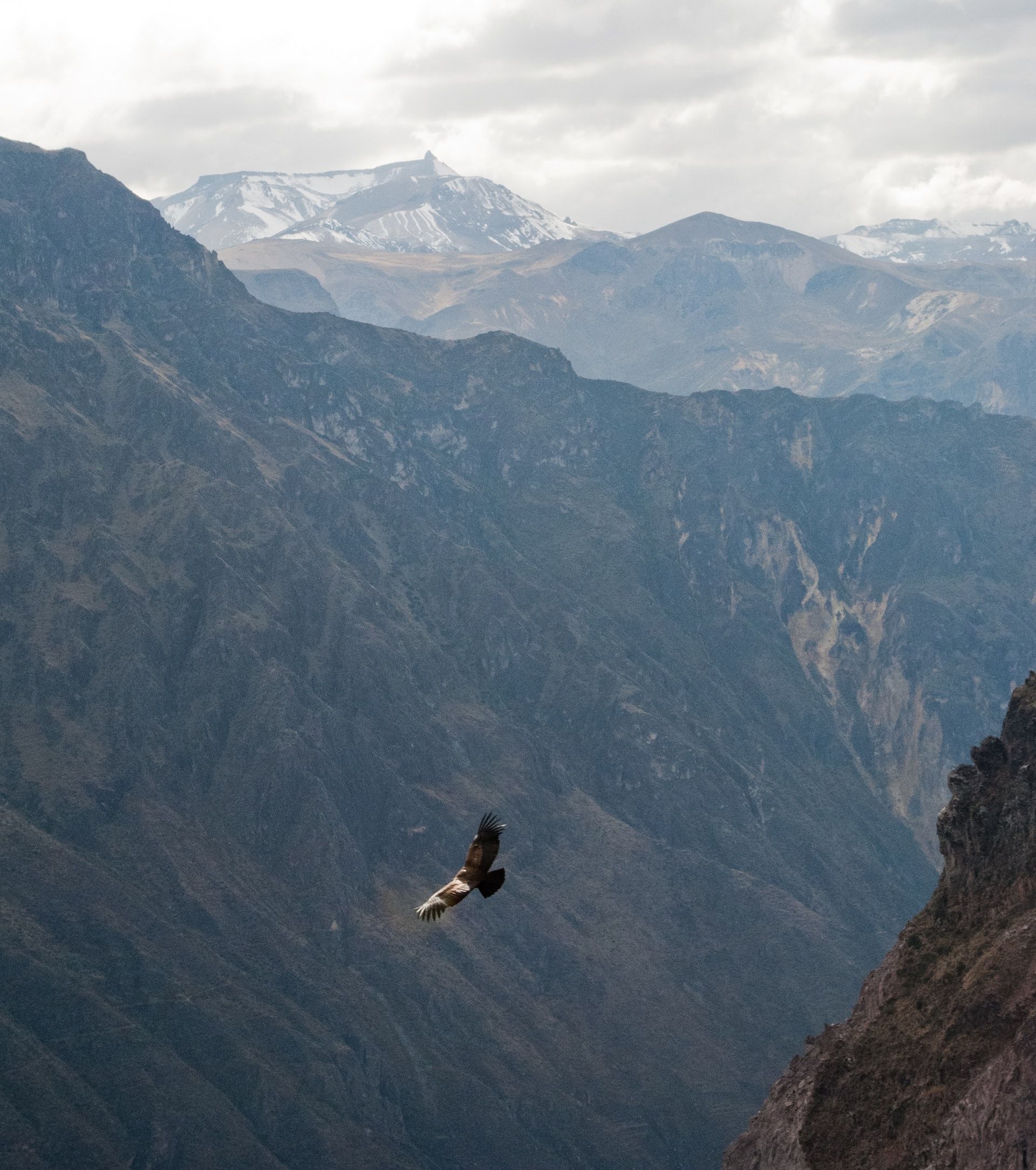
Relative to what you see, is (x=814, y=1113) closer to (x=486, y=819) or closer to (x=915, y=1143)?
(x=915, y=1143)

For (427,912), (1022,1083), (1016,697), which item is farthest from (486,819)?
(1016,697)

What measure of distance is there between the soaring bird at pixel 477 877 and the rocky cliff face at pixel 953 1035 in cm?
6159

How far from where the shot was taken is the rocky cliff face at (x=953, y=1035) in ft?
382

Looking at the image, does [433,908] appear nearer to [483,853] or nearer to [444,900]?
[444,900]

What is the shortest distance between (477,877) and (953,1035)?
242 feet

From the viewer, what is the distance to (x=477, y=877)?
217ft

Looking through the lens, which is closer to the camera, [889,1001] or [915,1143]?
[915,1143]

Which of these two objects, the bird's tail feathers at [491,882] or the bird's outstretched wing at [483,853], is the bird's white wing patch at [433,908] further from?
the bird's tail feathers at [491,882]

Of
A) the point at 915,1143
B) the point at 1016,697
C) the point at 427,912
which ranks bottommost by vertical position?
the point at 915,1143

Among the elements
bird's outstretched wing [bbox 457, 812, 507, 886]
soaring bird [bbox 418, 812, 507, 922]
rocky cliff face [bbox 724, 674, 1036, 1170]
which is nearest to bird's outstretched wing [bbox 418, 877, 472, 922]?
soaring bird [bbox 418, 812, 507, 922]

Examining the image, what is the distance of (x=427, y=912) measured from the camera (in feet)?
213

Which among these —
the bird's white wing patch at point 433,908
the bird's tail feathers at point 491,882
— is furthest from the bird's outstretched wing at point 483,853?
the bird's white wing patch at point 433,908

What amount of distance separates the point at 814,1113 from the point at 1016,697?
4939 centimetres

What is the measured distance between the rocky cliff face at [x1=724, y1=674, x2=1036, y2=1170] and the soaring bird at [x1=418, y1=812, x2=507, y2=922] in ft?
202
